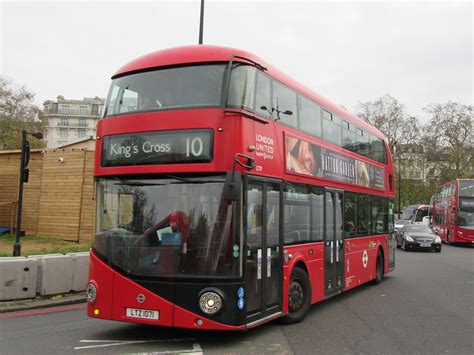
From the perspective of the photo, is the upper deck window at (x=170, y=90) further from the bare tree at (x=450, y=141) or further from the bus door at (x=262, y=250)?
the bare tree at (x=450, y=141)

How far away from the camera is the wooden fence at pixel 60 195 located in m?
17.3

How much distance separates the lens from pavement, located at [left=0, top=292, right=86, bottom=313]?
357 inches

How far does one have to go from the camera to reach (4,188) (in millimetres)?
20656

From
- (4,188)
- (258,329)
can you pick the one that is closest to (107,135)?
(258,329)

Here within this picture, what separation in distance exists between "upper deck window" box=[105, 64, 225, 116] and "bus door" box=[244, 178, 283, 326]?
4.39 feet

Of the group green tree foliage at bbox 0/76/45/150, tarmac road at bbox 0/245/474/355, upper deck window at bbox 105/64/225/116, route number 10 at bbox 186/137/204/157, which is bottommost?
tarmac road at bbox 0/245/474/355

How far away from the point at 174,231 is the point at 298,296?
9.32 feet

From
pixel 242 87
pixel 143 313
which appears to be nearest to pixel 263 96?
pixel 242 87

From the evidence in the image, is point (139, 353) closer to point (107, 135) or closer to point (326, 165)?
point (107, 135)

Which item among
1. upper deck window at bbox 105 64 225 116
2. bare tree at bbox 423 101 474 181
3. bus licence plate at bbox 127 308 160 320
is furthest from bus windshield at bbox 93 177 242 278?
bare tree at bbox 423 101 474 181

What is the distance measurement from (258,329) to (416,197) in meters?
72.2

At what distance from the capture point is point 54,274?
1009 cm

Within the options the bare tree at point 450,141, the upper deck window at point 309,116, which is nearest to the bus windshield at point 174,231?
the upper deck window at point 309,116

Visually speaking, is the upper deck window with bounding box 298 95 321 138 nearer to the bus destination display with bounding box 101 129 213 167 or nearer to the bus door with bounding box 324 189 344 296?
the bus door with bounding box 324 189 344 296
